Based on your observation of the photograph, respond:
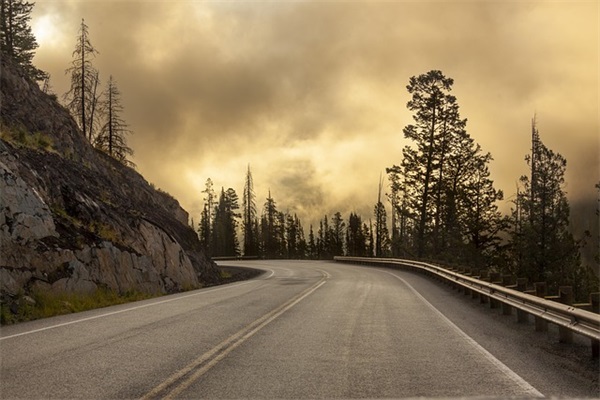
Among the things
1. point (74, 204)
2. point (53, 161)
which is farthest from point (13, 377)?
point (53, 161)

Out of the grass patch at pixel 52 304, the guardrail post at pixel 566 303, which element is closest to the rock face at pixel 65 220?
the grass patch at pixel 52 304

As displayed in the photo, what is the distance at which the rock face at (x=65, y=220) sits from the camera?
48.8 ft

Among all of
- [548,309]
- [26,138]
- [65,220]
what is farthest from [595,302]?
[26,138]

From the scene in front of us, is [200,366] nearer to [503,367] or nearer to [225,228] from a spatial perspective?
[503,367]

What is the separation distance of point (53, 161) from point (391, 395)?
63.5 feet

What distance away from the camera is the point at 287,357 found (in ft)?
24.5

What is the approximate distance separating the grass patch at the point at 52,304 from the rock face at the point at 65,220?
0.27 meters

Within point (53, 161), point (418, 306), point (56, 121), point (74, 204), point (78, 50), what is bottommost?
point (418, 306)

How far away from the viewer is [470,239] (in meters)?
49.3

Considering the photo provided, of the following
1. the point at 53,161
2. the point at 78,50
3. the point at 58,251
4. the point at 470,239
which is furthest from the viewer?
the point at 470,239

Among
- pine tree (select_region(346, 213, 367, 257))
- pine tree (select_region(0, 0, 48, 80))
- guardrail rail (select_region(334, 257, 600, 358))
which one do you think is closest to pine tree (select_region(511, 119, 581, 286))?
guardrail rail (select_region(334, 257, 600, 358))

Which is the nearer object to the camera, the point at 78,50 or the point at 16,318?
the point at 16,318

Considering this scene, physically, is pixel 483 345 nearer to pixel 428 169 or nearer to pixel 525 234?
pixel 525 234

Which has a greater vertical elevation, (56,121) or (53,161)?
(56,121)
